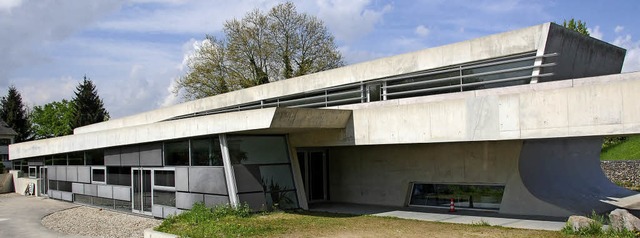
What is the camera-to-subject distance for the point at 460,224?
555 inches

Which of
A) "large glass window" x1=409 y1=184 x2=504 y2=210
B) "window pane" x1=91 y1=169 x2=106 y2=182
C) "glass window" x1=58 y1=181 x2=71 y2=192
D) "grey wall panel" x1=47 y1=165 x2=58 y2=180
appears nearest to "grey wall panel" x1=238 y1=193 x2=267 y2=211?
"large glass window" x1=409 y1=184 x2=504 y2=210

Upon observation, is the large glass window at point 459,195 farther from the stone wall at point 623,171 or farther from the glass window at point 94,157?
the stone wall at point 623,171

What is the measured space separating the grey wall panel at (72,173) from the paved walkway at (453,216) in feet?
41.0

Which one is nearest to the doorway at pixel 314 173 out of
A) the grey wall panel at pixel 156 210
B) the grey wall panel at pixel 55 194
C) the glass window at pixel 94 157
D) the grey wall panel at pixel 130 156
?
the grey wall panel at pixel 156 210

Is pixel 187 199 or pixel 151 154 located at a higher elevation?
pixel 151 154

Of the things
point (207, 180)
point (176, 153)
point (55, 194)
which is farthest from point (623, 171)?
point (55, 194)

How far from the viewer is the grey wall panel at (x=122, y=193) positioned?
69.6ft

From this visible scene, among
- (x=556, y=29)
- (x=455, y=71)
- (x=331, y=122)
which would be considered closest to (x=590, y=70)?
(x=556, y=29)

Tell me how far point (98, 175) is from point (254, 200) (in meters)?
9.92

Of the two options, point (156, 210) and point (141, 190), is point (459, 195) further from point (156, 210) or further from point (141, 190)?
point (141, 190)

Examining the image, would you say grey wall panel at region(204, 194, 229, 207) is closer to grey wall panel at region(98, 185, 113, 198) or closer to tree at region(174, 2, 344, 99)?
grey wall panel at region(98, 185, 113, 198)

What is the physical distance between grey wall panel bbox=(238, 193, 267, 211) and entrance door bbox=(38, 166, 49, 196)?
17609mm

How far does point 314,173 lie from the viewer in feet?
69.5

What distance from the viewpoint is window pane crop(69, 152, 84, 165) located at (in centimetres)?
2500
